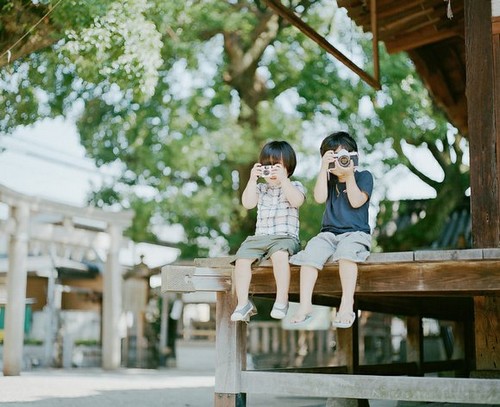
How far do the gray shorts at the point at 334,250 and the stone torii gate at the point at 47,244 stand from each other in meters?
8.99

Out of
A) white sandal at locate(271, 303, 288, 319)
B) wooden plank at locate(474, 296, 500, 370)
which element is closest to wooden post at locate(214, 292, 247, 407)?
white sandal at locate(271, 303, 288, 319)

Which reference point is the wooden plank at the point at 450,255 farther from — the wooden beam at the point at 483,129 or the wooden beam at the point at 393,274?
the wooden beam at the point at 483,129

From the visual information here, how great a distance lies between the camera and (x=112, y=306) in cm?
1546

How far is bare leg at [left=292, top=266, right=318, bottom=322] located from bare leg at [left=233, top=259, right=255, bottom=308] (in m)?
0.35

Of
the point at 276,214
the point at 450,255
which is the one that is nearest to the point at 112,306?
the point at 276,214

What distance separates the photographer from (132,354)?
1725 centimetres

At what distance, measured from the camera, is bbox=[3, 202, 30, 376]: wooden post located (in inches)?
486

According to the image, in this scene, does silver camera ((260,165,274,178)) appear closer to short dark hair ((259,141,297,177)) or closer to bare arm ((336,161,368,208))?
short dark hair ((259,141,297,177))

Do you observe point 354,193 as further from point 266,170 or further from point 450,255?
point 450,255

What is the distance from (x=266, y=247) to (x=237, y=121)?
1270 cm

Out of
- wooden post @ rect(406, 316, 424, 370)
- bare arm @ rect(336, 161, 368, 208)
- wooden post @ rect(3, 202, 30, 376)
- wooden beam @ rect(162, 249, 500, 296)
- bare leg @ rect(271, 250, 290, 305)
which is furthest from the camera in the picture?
wooden post @ rect(3, 202, 30, 376)

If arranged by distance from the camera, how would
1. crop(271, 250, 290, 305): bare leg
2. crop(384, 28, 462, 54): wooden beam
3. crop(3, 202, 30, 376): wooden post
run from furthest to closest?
crop(3, 202, 30, 376): wooden post → crop(384, 28, 462, 54): wooden beam → crop(271, 250, 290, 305): bare leg

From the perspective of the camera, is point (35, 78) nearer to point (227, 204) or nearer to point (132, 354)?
point (227, 204)

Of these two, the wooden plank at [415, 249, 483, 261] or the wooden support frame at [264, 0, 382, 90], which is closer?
the wooden plank at [415, 249, 483, 261]
